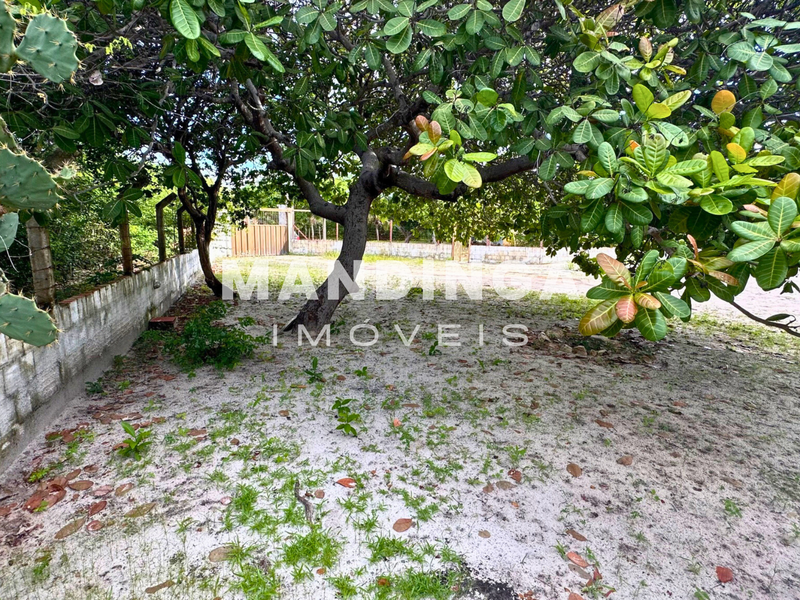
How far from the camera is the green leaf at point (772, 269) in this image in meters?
1.38

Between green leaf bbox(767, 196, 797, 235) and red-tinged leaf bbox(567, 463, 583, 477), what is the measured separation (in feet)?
6.47

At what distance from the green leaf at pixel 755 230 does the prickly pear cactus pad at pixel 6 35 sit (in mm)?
2584

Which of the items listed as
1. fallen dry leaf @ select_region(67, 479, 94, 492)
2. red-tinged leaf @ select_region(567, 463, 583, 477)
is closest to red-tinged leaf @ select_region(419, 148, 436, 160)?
red-tinged leaf @ select_region(567, 463, 583, 477)

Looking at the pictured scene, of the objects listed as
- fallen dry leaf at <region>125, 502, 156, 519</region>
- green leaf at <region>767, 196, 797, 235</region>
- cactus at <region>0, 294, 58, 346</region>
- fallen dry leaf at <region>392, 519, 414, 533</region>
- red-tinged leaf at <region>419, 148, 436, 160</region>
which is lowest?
fallen dry leaf at <region>392, 519, 414, 533</region>

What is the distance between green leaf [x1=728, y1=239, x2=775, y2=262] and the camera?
1.34 metres

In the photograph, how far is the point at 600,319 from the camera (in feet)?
4.99

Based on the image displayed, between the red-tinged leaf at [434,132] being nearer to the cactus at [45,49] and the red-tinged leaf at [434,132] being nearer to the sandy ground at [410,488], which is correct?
the cactus at [45,49]

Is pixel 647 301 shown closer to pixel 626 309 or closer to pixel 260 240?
pixel 626 309

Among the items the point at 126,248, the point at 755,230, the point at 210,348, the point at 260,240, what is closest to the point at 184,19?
the point at 755,230

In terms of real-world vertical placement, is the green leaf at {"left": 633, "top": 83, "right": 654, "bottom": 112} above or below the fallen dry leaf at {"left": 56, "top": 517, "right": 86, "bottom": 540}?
above

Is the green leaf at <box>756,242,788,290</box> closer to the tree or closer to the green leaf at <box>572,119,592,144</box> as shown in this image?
the tree

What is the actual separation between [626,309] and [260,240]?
1855 cm

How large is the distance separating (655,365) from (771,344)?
281 centimetres

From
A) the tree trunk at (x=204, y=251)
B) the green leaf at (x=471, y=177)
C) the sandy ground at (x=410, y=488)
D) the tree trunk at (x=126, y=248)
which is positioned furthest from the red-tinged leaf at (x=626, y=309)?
the tree trunk at (x=204, y=251)
